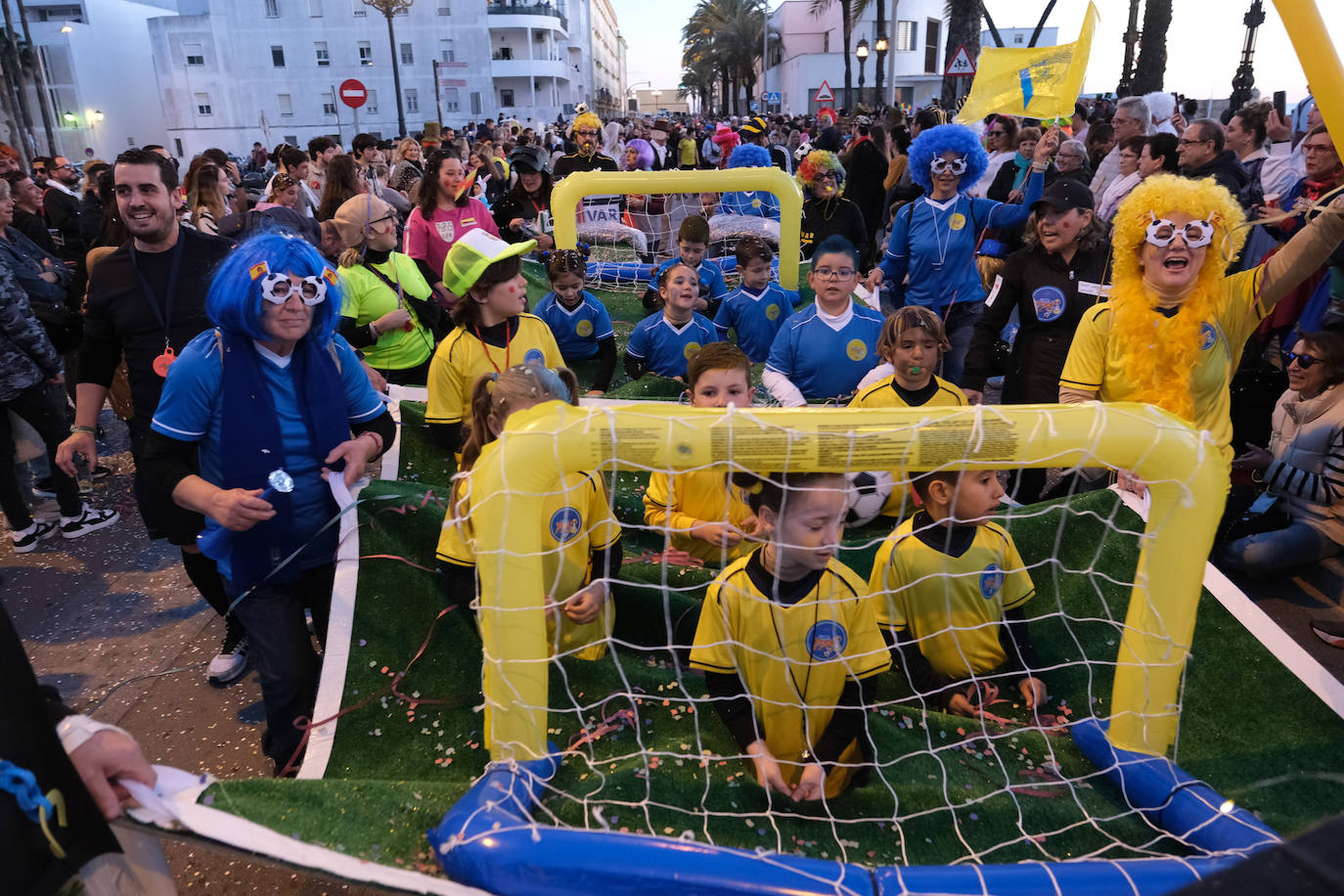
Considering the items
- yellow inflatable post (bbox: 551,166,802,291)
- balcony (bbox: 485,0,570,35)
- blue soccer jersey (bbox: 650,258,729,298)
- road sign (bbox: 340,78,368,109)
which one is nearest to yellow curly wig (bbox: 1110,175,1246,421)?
yellow inflatable post (bbox: 551,166,802,291)

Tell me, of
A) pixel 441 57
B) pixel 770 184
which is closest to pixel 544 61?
pixel 441 57

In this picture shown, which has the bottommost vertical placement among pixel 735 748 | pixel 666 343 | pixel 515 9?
pixel 735 748

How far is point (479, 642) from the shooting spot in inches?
102

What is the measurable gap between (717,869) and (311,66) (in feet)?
173

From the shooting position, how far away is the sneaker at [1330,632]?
3.25 m

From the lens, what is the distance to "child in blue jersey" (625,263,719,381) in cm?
463

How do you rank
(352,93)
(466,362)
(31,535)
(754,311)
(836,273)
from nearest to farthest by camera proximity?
(466,362) → (836,273) → (31,535) → (754,311) → (352,93)

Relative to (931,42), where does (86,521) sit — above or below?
below

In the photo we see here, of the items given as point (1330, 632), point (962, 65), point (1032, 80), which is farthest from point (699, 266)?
point (962, 65)

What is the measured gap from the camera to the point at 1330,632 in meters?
3.31

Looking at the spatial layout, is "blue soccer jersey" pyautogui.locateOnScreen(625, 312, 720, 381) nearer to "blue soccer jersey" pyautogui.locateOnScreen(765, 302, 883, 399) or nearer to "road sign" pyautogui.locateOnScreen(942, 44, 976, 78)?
"blue soccer jersey" pyautogui.locateOnScreen(765, 302, 883, 399)

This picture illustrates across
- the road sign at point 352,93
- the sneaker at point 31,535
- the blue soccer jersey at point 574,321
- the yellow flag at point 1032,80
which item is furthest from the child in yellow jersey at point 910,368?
the road sign at point 352,93

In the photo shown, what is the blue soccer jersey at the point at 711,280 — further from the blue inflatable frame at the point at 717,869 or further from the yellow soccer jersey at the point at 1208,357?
the blue inflatable frame at the point at 717,869

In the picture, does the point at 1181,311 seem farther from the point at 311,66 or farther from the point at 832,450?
the point at 311,66
